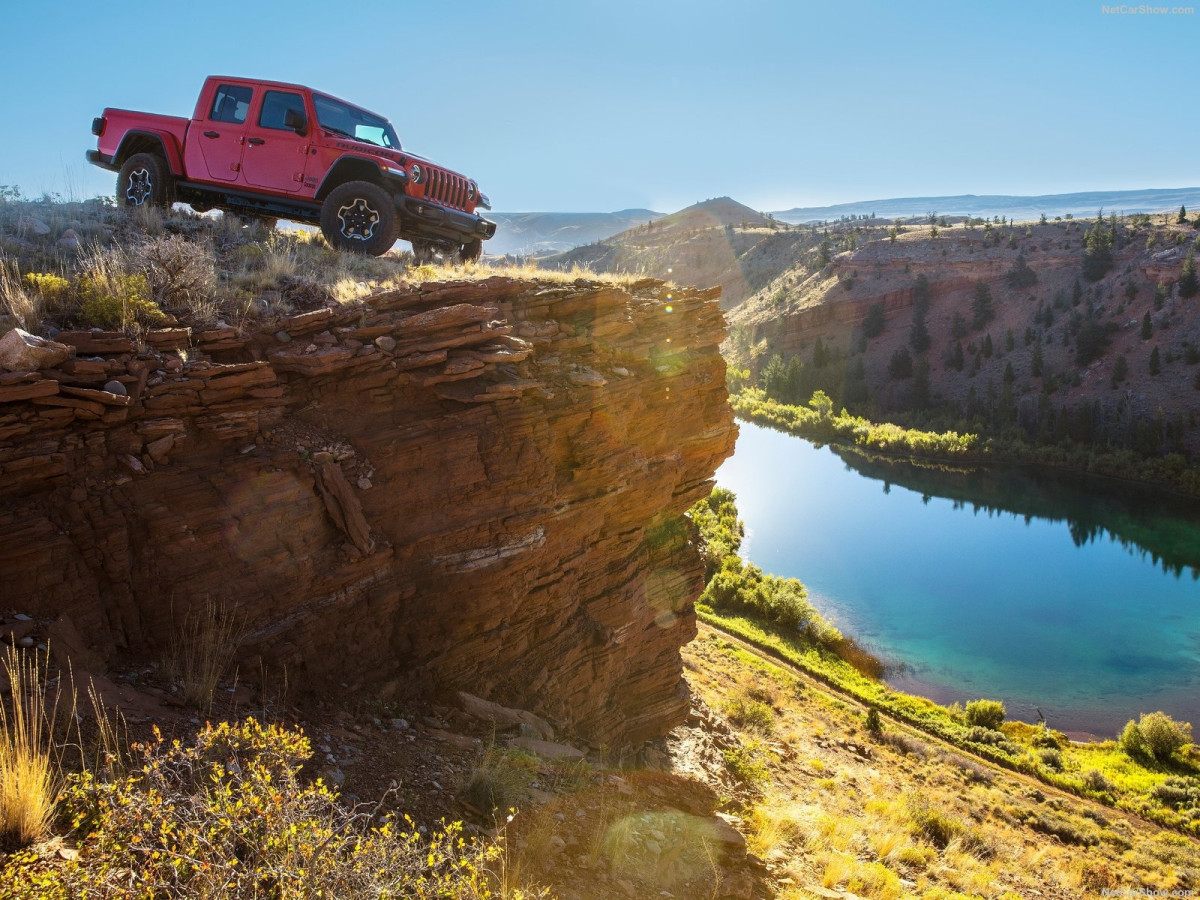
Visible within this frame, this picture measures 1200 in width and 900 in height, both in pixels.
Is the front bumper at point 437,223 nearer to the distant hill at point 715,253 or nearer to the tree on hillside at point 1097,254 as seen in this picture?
the tree on hillside at point 1097,254

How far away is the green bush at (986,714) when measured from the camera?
22.9 metres

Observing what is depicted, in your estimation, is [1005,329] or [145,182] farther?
[1005,329]

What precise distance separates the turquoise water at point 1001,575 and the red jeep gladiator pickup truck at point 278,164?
24560 millimetres

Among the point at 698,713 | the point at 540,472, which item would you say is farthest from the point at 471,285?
the point at 698,713

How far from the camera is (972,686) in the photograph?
2641cm

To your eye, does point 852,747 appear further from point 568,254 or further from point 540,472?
point 568,254

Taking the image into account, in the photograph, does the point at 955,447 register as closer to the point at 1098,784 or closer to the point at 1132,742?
the point at 1132,742

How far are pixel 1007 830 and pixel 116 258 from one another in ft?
66.1

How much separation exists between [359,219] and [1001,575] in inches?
1451

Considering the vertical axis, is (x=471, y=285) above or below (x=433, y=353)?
above

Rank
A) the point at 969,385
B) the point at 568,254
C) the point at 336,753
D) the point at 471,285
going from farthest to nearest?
the point at 568,254
the point at 969,385
the point at 471,285
the point at 336,753

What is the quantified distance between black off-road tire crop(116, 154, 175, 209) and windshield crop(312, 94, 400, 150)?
2672 millimetres

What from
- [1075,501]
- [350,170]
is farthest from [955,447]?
[350,170]

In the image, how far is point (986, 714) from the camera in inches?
908
